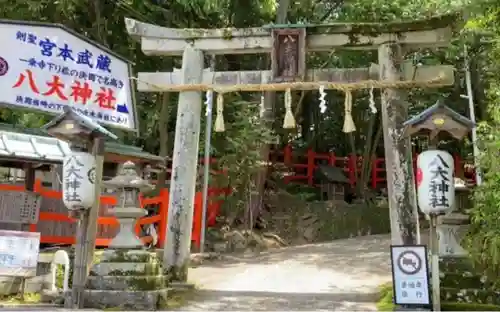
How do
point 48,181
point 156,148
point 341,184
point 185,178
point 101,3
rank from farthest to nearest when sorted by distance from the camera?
point 341,184 → point 156,148 → point 101,3 → point 48,181 → point 185,178

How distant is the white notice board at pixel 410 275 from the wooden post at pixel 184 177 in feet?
12.7

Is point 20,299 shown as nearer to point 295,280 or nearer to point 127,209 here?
point 127,209

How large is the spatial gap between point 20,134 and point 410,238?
860 cm

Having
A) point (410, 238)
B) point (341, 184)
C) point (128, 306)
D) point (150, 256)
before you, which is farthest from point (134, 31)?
point (341, 184)

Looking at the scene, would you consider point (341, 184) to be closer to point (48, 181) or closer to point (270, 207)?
point (270, 207)

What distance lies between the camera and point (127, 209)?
8375 millimetres

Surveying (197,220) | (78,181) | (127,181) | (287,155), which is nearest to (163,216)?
(197,220)

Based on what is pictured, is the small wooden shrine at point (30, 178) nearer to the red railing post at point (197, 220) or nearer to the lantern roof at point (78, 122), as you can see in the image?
the red railing post at point (197, 220)

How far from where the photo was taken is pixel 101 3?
16.0 meters

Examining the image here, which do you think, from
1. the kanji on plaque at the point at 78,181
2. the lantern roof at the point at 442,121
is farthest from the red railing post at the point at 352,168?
the kanji on plaque at the point at 78,181

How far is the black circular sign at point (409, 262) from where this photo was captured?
731 cm

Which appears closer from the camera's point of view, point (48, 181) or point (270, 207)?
point (48, 181)

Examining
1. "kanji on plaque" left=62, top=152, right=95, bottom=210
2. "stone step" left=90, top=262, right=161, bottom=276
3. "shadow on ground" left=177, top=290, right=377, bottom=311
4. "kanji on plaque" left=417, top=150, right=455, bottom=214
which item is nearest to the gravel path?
"shadow on ground" left=177, top=290, right=377, bottom=311

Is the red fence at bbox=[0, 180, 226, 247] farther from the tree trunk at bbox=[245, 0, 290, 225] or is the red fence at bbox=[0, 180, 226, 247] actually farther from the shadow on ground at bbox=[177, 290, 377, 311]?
the shadow on ground at bbox=[177, 290, 377, 311]
